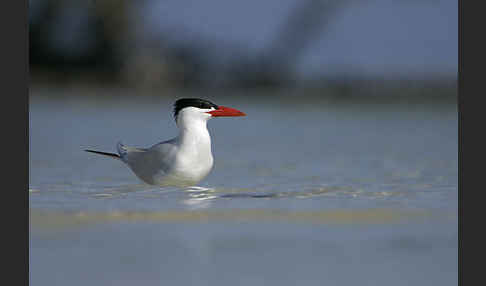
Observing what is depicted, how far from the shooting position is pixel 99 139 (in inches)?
301

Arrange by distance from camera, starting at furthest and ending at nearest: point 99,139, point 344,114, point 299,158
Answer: point 344,114, point 99,139, point 299,158

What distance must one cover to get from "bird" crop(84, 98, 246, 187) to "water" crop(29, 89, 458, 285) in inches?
4.2

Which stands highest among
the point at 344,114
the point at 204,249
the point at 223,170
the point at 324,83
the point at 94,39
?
the point at 94,39

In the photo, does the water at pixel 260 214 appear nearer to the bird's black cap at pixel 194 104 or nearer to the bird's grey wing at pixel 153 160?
the bird's grey wing at pixel 153 160

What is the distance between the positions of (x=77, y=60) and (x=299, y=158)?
8933 mm

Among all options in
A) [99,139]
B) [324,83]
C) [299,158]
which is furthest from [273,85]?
[299,158]

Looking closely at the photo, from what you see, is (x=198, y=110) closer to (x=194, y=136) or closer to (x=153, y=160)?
(x=194, y=136)

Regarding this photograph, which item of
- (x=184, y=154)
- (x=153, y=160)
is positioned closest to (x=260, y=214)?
(x=184, y=154)

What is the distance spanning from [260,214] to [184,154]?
92 cm

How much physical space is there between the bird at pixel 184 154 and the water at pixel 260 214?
0.35ft

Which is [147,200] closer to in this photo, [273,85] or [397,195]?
[397,195]

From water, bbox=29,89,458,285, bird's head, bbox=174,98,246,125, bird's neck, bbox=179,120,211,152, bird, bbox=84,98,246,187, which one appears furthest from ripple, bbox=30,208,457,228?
bird's head, bbox=174,98,246,125

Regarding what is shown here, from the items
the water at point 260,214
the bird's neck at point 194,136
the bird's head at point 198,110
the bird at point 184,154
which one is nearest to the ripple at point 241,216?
the water at point 260,214

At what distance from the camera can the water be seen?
9.44 feet
